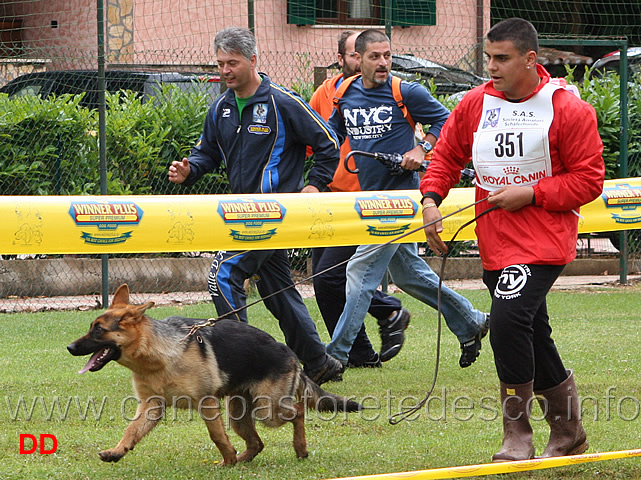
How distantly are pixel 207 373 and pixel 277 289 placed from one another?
5.24 ft

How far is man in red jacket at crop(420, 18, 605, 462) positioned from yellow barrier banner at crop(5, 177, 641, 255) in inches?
89.9

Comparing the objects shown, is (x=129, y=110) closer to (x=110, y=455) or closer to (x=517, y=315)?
(x=110, y=455)

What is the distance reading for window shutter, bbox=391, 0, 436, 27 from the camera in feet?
42.2

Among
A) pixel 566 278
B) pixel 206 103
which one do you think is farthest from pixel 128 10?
pixel 566 278

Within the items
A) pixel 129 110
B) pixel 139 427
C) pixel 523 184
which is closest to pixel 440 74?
pixel 129 110

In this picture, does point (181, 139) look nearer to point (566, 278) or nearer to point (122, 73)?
point (122, 73)

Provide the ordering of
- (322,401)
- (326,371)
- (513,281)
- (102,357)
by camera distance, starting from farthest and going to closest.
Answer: (326,371) < (322,401) < (102,357) < (513,281)

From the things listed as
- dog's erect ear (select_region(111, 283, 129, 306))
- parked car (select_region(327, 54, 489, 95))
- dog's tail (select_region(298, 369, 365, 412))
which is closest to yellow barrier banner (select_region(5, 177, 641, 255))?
dog's tail (select_region(298, 369, 365, 412))

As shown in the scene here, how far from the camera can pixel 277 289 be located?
6.14 m

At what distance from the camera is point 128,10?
13242mm

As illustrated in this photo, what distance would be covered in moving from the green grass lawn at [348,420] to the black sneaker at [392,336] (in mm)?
117

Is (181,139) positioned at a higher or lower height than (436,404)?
higher

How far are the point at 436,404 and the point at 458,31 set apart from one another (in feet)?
33.2

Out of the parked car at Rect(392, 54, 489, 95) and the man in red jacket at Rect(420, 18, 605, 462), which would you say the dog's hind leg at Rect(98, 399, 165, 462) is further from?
the parked car at Rect(392, 54, 489, 95)
